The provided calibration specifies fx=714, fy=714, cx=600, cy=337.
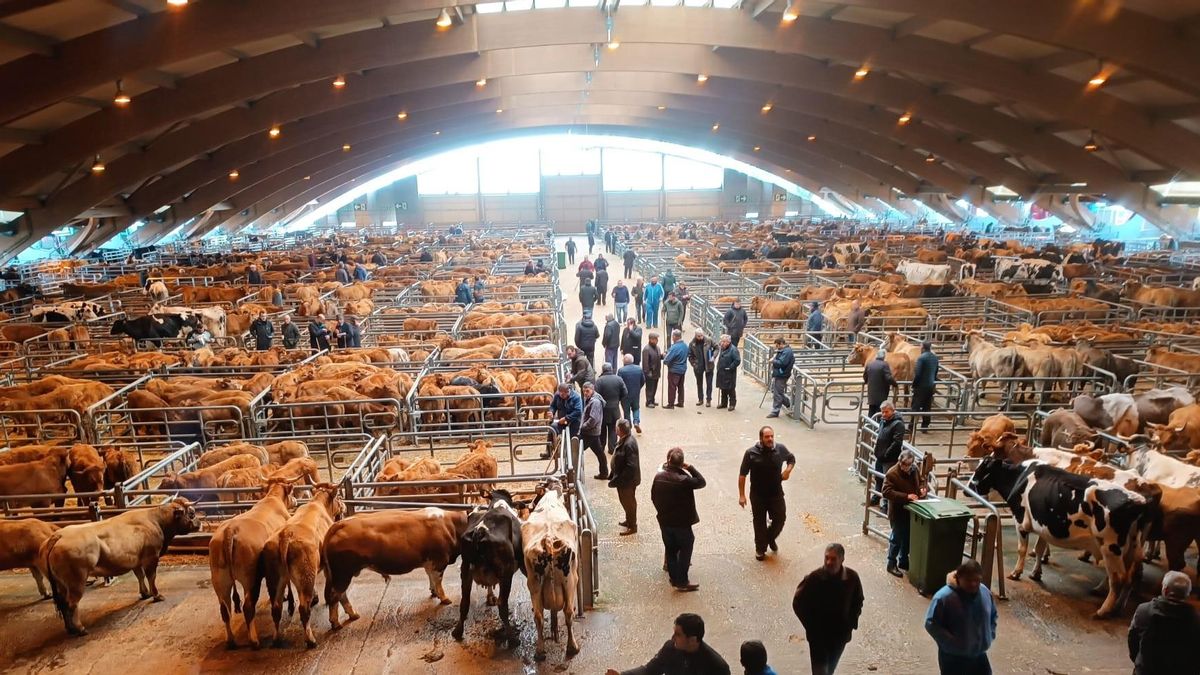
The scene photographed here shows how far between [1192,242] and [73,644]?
45596 mm

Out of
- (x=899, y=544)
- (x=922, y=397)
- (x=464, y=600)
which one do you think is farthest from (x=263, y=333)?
(x=899, y=544)

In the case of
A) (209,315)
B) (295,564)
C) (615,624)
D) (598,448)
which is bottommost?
(615,624)

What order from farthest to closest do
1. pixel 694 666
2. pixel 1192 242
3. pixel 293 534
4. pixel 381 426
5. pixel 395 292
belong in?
1. pixel 1192 242
2. pixel 395 292
3. pixel 381 426
4. pixel 293 534
5. pixel 694 666

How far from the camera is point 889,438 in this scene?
8.71 m

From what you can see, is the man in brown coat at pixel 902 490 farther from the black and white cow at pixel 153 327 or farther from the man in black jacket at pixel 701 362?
the black and white cow at pixel 153 327

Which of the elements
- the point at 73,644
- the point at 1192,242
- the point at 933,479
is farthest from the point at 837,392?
the point at 1192,242

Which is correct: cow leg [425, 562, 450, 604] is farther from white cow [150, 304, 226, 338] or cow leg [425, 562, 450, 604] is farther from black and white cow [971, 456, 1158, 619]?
white cow [150, 304, 226, 338]

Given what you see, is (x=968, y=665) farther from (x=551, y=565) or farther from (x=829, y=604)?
(x=551, y=565)

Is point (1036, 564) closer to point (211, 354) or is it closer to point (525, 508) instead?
point (525, 508)

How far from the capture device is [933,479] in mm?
8570

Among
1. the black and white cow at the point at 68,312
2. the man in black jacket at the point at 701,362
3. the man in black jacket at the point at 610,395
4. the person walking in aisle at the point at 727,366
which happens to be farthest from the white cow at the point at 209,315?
the person walking in aisle at the point at 727,366

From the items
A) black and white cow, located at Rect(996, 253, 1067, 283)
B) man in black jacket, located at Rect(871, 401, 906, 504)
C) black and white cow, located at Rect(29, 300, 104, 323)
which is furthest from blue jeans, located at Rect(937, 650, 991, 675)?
black and white cow, located at Rect(996, 253, 1067, 283)

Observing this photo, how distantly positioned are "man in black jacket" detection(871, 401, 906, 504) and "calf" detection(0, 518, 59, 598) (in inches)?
351

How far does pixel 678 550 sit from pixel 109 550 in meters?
5.57
